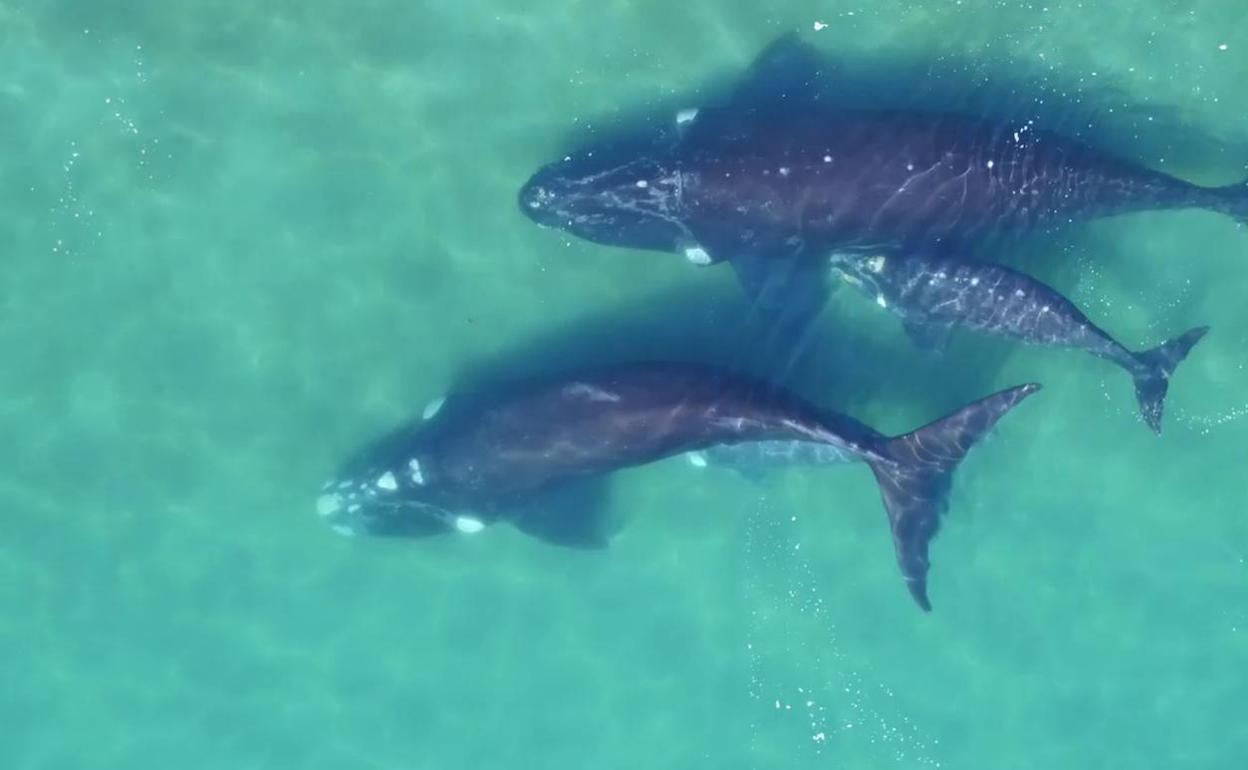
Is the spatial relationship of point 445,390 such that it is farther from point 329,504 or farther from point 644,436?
point 644,436

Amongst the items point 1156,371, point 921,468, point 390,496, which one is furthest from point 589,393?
point 1156,371

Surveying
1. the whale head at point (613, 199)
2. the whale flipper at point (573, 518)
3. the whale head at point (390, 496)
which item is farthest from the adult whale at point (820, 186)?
the whale head at point (390, 496)

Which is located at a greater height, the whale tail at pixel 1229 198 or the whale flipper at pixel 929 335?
the whale flipper at pixel 929 335

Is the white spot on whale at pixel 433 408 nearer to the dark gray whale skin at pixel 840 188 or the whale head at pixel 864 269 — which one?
the dark gray whale skin at pixel 840 188

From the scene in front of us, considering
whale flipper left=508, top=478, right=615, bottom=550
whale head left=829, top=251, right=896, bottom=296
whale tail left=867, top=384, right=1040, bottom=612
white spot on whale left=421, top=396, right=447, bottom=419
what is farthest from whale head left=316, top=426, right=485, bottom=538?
whale head left=829, top=251, right=896, bottom=296

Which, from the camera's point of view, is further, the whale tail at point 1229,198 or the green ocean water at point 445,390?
the green ocean water at point 445,390

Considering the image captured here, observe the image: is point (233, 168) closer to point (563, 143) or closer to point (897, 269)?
point (563, 143)

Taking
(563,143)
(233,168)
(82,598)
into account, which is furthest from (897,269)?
(82,598)
